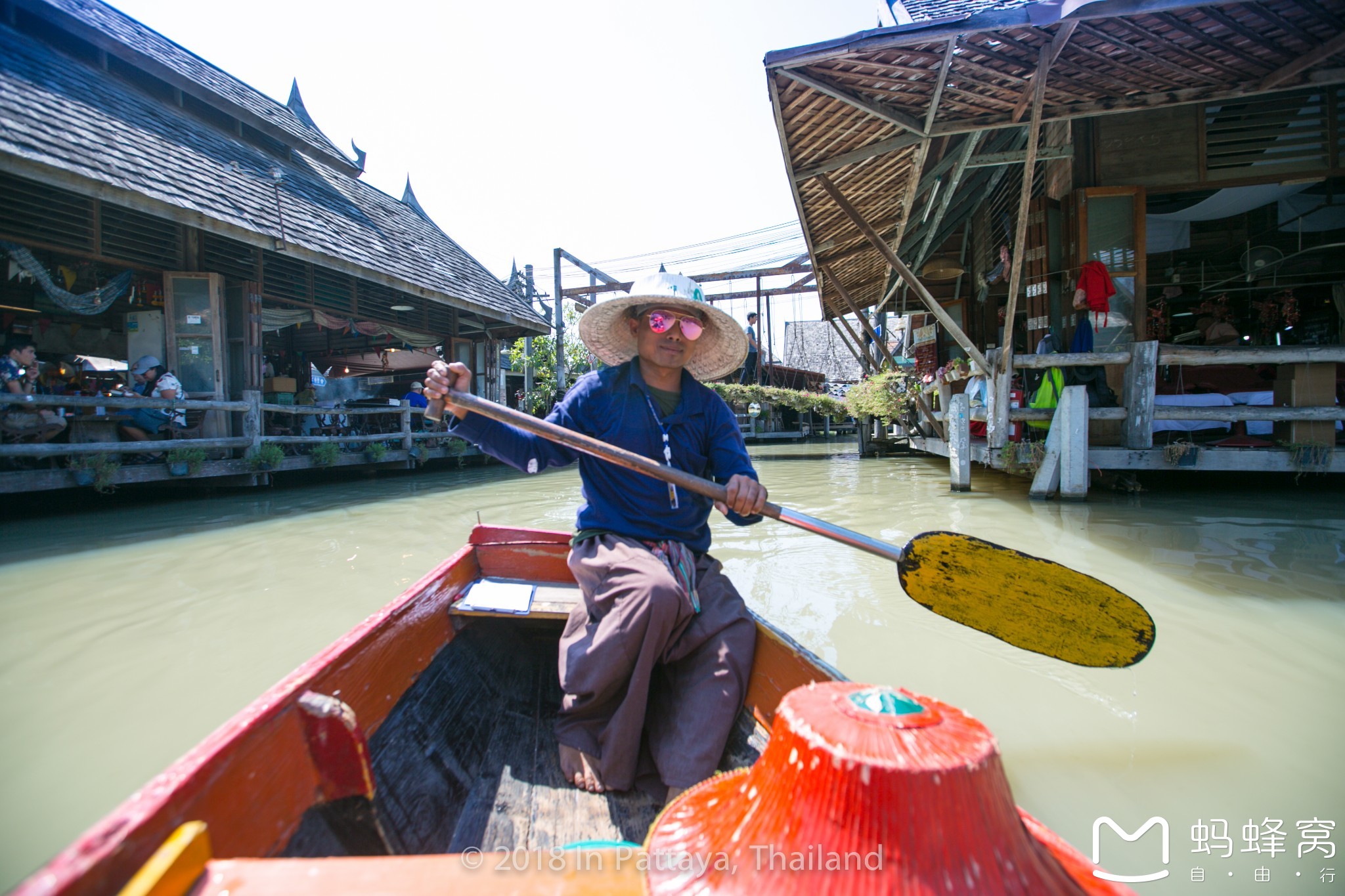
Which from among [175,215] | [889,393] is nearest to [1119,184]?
[889,393]

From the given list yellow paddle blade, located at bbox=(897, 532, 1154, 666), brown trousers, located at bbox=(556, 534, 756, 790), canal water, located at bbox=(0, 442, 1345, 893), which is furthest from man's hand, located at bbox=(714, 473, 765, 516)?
canal water, located at bbox=(0, 442, 1345, 893)

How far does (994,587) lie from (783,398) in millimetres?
12102

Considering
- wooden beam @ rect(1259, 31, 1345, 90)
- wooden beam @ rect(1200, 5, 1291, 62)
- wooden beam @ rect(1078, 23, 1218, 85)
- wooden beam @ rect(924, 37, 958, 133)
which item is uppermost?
wooden beam @ rect(1200, 5, 1291, 62)

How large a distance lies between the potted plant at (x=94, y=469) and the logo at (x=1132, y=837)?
26.0ft

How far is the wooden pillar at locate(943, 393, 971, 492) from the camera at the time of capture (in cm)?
635

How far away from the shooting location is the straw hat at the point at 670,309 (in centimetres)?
227

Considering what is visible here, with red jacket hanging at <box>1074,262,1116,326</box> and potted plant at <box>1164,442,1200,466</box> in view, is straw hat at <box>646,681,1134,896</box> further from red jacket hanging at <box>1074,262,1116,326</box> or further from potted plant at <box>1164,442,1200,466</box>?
red jacket hanging at <box>1074,262,1116,326</box>

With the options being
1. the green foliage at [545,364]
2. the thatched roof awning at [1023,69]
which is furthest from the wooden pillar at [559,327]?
the thatched roof awning at [1023,69]

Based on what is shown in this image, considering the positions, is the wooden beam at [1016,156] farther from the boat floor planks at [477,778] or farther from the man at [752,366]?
the man at [752,366]

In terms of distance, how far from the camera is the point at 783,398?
45.4ft

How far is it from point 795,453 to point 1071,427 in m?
8.62

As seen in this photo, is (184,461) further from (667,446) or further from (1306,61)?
(1306,61)

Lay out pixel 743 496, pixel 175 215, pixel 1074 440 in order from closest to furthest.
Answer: pixel 743 496
pixel 1074 440
pixel 175 215

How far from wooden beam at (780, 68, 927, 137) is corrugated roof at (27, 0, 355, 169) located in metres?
8.46
